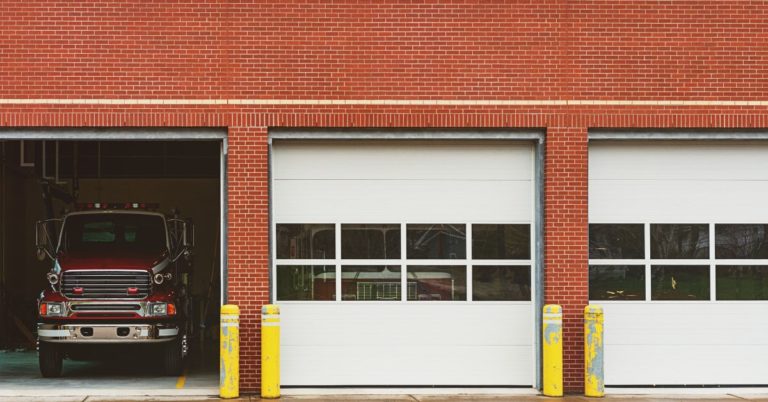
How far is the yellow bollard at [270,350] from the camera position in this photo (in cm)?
1337

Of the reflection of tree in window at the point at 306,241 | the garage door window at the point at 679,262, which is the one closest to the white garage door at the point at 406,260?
the reflection of tree in window at the point at 306,241

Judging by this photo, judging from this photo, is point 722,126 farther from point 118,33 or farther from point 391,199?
point 118,33

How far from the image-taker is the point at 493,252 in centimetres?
1467

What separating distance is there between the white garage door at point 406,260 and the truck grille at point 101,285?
259 centimetres

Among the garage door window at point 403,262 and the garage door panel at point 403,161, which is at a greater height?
the garage door panel at point 403,161

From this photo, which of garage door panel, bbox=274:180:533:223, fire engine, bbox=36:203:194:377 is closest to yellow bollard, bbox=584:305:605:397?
garage door panel, bbox=274:180:533:223

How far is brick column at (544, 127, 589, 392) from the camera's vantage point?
14.2 metres

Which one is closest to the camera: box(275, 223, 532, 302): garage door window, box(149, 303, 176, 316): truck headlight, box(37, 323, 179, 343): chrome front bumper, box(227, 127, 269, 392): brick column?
A: box(227, 127, 269, 392): brick column

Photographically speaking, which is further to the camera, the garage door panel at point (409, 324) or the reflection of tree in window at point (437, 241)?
the reflection of tree in window at point (437, 241)

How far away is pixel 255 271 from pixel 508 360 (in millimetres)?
4030

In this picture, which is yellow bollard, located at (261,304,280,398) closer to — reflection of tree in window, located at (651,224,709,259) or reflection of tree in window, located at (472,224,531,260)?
reflection of tree in window, located at (472,224,531,260)

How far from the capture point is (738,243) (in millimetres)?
14773

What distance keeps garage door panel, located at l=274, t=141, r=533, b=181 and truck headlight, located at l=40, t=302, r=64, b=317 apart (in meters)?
4.12

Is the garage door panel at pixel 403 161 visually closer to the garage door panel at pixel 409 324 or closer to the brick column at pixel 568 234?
the brick column at pixel 568 234
